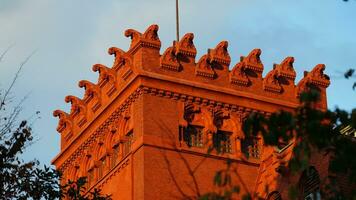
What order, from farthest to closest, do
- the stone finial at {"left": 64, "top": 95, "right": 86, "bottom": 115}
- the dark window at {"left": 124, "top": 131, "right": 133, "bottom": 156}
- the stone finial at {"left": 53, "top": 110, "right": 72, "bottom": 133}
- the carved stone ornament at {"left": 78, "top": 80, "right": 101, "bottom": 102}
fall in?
the stone finial at {"left": 53, "top": 110, "right": 72, "bottom": 133} → the stone finial at {"left": 64, "top": 95, "right": 86, "bottom": 115} → the carved stone ornament at {"left": 78, "top": 80, "right": 101, "bottom": 102} → the dark window at {"left": 124, "top": 131, "right": 133, "bottom": 156}

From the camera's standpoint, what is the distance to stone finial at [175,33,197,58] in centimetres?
3928

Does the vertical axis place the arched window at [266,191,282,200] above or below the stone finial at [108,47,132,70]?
below

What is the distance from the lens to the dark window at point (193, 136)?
3822 cm

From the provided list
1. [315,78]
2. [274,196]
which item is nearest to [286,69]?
[315,78]

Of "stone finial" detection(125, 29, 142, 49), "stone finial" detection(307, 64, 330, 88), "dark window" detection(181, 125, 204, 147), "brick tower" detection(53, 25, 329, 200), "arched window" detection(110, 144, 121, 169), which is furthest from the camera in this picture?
"stone finial" detection(307, 64, 330, 88)

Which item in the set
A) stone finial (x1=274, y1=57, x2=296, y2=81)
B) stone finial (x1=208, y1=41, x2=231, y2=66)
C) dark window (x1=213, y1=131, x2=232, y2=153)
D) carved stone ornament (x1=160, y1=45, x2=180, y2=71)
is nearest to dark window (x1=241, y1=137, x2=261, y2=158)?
dark window (x1=213, y1=131, x2=232, y2=153)

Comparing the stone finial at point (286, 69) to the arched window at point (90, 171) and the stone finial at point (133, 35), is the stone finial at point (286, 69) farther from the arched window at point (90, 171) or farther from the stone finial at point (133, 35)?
the arched window at point (90, 171)

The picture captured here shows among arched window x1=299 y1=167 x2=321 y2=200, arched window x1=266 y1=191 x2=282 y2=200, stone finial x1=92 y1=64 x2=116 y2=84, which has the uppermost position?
stone finial x1=92 y1=64 x2=116 y2=84

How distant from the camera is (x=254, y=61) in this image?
135ft

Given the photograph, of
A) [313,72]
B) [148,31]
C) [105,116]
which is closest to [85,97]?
[105,116]

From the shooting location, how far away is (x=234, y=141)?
39312 millimetres

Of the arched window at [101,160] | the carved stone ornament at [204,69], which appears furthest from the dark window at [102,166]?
the carved stone ornament at [204,69]

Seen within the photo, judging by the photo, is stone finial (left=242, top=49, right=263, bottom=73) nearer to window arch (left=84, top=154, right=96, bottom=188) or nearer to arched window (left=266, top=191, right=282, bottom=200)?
window arch (left=84, top=154, right=96, bottom=188)

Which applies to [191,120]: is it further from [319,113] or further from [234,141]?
[319,113]
